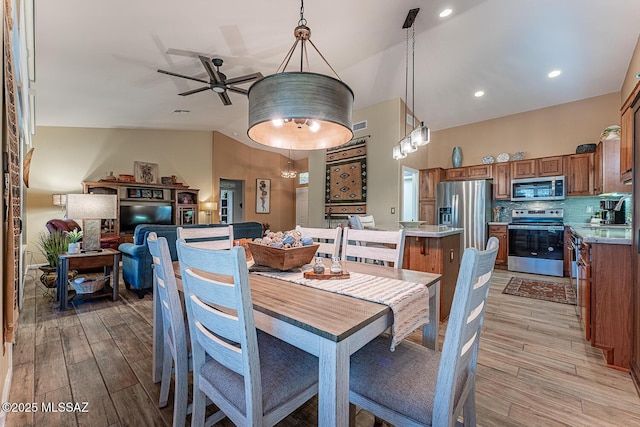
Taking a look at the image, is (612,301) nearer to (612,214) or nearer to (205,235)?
(612,214)

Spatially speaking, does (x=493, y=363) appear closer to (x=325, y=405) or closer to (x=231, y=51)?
(x=325, y=405)

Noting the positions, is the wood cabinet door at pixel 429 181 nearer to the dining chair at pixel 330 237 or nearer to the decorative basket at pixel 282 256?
the dining chair at pixel 330 237

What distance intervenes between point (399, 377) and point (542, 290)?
407 centimetres

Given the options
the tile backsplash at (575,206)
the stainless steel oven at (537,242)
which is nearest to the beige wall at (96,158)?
the stainless steel oven at (537,242)

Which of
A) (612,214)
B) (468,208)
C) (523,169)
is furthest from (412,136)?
(523,169)

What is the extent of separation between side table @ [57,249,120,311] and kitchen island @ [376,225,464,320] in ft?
11.4

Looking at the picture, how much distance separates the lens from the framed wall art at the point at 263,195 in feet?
29.3

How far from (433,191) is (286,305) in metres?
5.66

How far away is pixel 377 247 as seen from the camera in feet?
6.40

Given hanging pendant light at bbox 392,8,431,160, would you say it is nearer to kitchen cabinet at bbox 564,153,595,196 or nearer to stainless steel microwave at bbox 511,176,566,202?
stainless steel microwave at bbox 511,176,566,202

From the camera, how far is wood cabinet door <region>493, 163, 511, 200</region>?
541 cm

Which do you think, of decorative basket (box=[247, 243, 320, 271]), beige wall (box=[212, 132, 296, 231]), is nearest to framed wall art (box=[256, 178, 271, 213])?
beige wall (box=[212, 132, 296, 231])

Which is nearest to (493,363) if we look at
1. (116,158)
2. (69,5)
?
(69,5)

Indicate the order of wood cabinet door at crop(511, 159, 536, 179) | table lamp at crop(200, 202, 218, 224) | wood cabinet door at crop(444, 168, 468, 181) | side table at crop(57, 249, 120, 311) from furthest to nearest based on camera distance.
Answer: table lamp at crop(200, 202, 218, 224)
wood cabinet door at crop(444, 168, 468, 181)
wood cabinet door at crop(511, 159, 536, 179)
side table at crop(57, 249, 120, 311)
